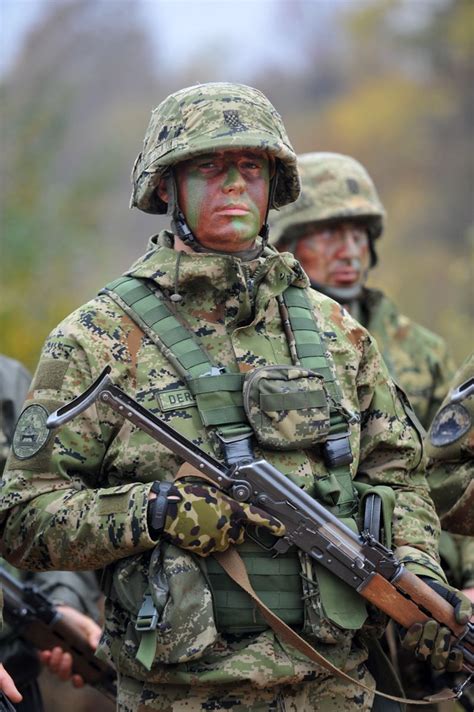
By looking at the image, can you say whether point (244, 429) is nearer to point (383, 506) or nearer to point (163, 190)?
point (383, 506)

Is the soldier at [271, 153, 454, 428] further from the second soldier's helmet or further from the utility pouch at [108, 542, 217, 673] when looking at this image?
the utility pouch at [108, 542, 217, 673]

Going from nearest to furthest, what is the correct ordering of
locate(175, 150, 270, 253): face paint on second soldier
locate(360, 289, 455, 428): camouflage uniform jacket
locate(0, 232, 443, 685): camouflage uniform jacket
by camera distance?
locate(0, 232, 443, 685): camouflage uniform jacket, locate(175, 150, 270, 253): face paint on second soldier, locate(360, 289, 455, 428): camouflage uniform jacket

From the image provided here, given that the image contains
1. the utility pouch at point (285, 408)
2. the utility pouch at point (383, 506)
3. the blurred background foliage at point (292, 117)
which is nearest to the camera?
the utility pouch at point (285, 408)

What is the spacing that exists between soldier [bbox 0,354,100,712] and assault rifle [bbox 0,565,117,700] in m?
0.03

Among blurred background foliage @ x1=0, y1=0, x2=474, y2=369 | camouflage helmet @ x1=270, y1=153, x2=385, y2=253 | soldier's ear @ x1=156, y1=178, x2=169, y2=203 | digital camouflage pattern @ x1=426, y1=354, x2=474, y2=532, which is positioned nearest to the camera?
soldier's ear @ x1=156, y1=178, x2=169, y2=203

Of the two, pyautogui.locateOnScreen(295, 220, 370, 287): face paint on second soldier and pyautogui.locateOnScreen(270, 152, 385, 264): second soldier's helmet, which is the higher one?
pyautogui.locateOnScreen(270, 152, 385, 264): second soldier's helmet

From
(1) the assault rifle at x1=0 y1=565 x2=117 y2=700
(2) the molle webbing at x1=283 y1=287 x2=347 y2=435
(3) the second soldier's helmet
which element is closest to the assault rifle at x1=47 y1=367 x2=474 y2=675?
(2) the molle webbing at x1=283 y1=287 x2=347 y2=435

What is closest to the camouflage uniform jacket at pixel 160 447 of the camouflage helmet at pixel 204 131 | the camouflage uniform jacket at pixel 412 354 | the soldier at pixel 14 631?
the camouflage helmet at pixel 204 131

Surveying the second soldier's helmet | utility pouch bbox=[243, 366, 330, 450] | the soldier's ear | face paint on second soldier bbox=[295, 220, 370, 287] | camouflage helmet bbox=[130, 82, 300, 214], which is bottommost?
utility pouch bbox=[243, 366, 330, 450]

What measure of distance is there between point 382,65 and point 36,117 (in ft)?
52.8

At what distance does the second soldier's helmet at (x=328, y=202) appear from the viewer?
23.0 ft

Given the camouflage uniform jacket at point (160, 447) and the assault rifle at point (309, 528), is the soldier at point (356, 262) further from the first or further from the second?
the assault rifle at point (309, 528)

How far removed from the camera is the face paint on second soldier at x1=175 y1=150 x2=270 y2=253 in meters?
4.67

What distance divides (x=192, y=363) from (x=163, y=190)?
790mm
